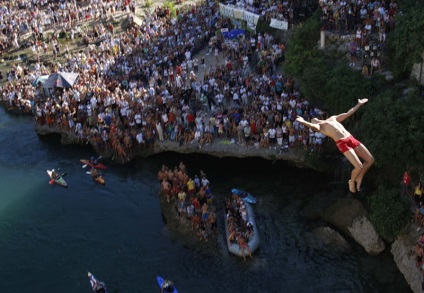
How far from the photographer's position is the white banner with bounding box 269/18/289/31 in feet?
122

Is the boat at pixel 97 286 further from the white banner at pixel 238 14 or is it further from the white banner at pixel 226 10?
the white banner at pixel 226 10

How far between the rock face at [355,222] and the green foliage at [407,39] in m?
8.02

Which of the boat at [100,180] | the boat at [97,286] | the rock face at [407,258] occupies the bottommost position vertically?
the boat at [100,180]

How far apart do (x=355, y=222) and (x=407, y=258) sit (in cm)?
311

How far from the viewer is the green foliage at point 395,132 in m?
22.5

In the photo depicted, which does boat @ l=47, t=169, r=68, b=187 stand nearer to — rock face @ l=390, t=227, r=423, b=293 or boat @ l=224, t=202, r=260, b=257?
boat @ l=224, t=202, r=260, b=257

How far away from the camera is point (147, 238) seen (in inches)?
1034

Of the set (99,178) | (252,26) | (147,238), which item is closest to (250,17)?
(252,26)

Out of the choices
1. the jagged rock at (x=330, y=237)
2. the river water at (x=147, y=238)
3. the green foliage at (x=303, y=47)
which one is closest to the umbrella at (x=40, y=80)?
the river water at (x=147, y=238)

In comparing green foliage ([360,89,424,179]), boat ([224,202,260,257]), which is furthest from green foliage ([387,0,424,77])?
boat ([224,202,260,257])

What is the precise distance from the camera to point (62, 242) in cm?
2667

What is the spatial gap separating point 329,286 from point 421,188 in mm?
5785

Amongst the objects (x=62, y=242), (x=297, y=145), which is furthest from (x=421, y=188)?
(x=62, y=242)

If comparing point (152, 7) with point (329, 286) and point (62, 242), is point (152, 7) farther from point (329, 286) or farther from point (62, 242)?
point (329, 286)
